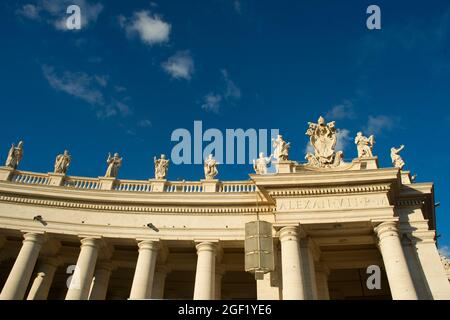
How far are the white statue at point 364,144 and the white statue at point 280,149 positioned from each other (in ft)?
20.1

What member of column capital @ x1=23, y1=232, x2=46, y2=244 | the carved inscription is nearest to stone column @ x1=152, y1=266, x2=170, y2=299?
column capital @ x1=23, y1=232, x2=46, y2=244

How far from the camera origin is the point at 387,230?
29359 mm

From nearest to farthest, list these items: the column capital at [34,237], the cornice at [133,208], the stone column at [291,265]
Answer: the stone column at [291,265] → the column capital at [34,237] → the cornice at [133,208]

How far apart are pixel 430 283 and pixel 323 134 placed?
47.8 ft

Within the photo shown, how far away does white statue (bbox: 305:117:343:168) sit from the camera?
114ft

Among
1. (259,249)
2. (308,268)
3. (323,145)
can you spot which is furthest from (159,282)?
(323,145)

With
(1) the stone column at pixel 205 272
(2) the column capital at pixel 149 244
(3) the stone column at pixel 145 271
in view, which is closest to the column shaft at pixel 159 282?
(3) the stone column at pixel 145 271

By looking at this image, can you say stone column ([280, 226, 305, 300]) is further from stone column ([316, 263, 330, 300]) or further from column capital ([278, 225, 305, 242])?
stone column ([316, 263, 330, 300])

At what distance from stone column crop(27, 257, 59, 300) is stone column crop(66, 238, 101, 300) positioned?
13.4 ft

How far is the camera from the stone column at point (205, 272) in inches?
1204

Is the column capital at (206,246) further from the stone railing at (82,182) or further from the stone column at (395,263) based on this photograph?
the stone column at (395,263)

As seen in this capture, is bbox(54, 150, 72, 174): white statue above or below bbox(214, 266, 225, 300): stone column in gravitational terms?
above

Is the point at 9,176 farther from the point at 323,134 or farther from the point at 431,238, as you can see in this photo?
the point at 431,238
